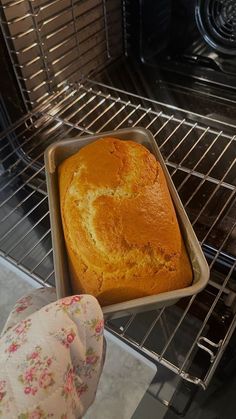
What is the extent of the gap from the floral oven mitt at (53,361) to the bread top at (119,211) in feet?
0.33

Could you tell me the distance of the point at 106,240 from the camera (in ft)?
1.81

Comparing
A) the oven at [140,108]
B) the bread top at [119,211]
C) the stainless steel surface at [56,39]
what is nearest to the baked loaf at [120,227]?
the bread top at [119,211]

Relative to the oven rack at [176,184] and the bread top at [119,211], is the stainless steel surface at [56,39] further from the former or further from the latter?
the bread top at [119,211]

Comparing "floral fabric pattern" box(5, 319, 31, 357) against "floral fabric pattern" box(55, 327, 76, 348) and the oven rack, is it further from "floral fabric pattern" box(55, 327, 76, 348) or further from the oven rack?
the oven rack

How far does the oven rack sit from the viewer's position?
0.62m

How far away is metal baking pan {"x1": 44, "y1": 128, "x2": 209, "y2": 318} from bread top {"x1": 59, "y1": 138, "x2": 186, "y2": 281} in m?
0.02

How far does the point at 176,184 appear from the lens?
75 cm

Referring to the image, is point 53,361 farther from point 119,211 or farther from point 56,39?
point 56,39

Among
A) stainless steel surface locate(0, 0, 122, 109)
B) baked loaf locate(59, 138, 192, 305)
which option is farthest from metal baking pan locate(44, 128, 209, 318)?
stainless steel surface locate(0, 0, 122, 109)

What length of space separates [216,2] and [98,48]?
13.8 inches

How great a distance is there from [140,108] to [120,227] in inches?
18.1

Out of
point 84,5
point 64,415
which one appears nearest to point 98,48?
point 84,5

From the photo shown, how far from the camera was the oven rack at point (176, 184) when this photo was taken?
24.5 inches

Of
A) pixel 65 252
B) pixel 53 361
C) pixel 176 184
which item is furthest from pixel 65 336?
pixel 176 184
